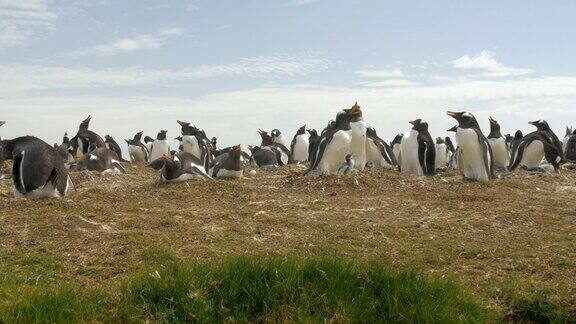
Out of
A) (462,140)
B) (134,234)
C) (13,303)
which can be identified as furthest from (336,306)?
(462,140)

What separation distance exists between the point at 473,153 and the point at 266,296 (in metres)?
9.62

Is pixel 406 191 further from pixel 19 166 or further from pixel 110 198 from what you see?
pixel 19 166

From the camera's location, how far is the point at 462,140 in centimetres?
1394

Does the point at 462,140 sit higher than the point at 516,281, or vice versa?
the point at 462,140

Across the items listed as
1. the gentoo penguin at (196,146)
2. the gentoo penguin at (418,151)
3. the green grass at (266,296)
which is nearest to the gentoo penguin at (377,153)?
the gentoo penguin at (418,151)

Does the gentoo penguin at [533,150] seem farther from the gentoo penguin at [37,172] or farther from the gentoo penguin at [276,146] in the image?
the gentoo penguin at [37,172]

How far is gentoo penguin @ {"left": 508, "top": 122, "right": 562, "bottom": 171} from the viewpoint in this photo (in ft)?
57.2

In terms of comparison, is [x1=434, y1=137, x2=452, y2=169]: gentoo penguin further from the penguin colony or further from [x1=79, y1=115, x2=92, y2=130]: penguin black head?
[x1=79, y1=115, x2=92, y2=130]: penguin black head

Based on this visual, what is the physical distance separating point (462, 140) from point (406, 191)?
2.97 m

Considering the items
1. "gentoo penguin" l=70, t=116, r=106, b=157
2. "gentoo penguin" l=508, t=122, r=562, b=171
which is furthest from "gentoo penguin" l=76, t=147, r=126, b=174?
"gentoo penguin" l=508, t=122, r=562, b=171

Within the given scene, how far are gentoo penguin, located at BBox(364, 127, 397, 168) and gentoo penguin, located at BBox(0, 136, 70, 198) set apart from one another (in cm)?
1126

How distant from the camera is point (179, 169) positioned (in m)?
12.8

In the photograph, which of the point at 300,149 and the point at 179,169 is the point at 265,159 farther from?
the point at 179,169

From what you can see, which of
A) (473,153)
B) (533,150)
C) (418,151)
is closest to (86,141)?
(418,151)
